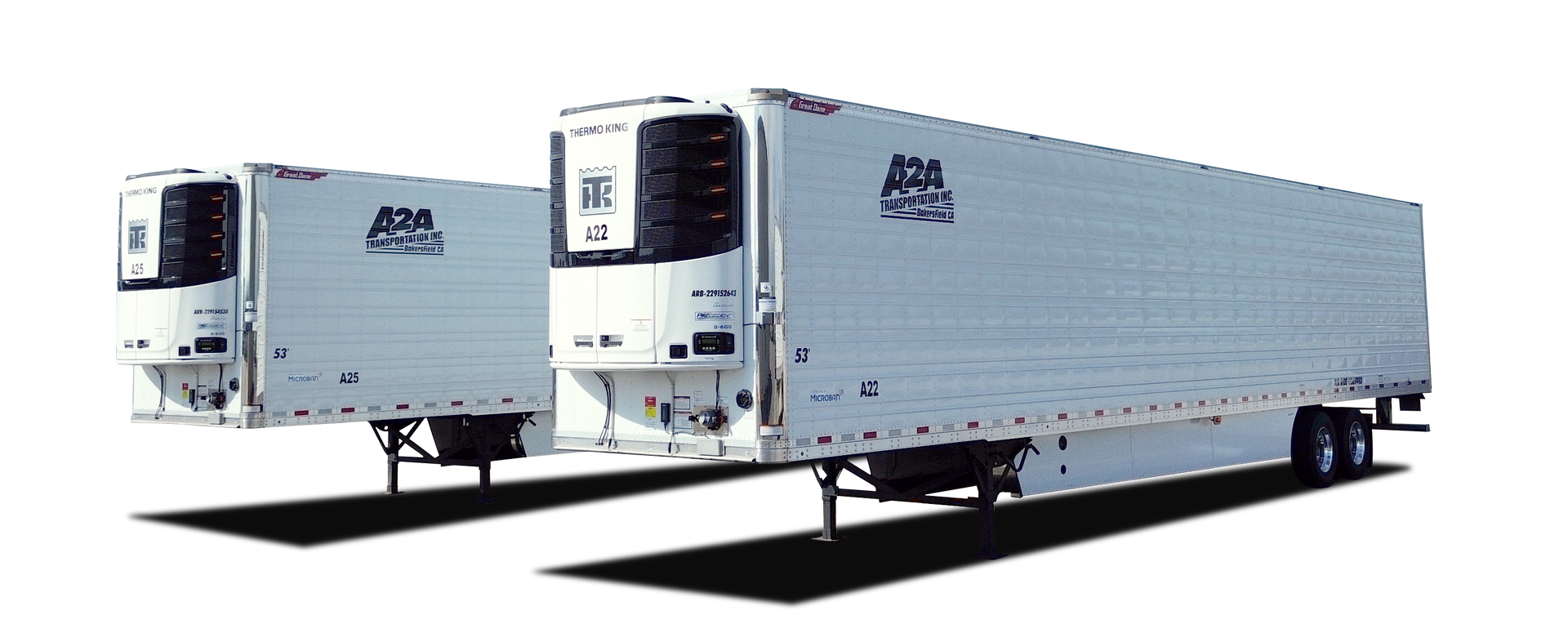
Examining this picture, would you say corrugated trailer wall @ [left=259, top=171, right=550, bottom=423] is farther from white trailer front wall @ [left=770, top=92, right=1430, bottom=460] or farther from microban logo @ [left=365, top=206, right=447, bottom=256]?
white trailer front wall @ [left=770, top=92, right=1430, bottom=460]

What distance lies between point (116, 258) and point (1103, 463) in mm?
9934

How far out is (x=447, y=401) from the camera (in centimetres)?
1619

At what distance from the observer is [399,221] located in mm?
15727

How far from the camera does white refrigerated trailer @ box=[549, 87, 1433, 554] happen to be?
1030cm

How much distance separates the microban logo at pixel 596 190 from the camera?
419 inches

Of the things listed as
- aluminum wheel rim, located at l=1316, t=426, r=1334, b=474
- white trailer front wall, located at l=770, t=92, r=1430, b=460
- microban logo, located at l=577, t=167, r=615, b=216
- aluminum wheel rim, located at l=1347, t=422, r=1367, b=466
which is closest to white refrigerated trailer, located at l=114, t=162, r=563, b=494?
microban logo, located at l=577, t=167, r=615, b=216

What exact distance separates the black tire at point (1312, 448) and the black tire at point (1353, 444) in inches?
10.4

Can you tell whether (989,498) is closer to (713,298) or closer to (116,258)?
(713,298)

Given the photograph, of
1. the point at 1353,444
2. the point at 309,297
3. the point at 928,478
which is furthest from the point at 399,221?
the point at 1353,444

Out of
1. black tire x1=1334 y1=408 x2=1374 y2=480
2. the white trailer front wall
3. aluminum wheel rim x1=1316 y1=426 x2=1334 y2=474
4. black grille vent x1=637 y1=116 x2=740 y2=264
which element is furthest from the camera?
black tire x1=1334 y1=408 x2=1374 y2=480

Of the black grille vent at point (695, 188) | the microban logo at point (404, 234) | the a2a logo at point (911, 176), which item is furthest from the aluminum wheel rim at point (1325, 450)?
the microban logo at point (404, 234)

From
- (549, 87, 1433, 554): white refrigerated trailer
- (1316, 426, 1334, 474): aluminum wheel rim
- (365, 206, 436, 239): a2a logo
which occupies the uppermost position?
(365, 206, 436, 239): a2a logo

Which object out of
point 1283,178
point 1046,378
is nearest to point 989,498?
point 1046,378

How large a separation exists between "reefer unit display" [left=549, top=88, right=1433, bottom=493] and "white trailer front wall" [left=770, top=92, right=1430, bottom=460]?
0.08 ft
